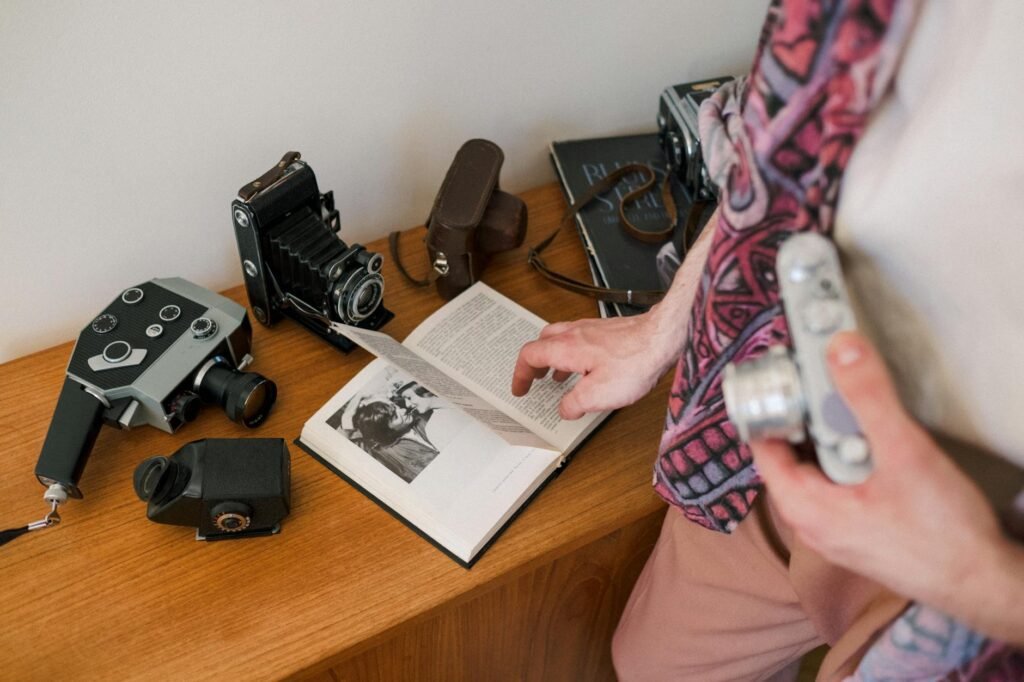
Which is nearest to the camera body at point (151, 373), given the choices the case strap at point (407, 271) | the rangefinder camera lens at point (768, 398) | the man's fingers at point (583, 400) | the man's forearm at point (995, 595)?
the case strap at point (407, 271)

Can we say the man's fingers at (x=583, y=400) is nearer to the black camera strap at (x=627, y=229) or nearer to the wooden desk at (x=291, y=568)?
the wooden desk at (x=291, y=568)

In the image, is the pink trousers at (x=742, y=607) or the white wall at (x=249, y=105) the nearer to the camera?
the pink trousers at (x=742, y=607)

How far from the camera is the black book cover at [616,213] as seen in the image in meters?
1.01

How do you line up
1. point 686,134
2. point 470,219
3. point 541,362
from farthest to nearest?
point 686,134
point 470,219
point 541,362

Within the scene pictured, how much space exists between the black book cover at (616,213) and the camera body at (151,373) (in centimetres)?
43

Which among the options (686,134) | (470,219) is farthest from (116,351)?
(686,134)

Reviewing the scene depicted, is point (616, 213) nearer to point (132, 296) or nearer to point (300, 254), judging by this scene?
point (300, 254)

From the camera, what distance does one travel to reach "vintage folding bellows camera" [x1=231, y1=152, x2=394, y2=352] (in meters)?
0.85

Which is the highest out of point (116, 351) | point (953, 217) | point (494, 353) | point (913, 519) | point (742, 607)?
point (953, 217)

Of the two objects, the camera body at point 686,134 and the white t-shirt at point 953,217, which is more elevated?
the white t-shirt at point 953,217

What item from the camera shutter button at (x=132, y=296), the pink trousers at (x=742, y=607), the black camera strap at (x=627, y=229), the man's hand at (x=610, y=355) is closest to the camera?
the pink trousers at (x=742, y=607)

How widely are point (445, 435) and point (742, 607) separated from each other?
343mm

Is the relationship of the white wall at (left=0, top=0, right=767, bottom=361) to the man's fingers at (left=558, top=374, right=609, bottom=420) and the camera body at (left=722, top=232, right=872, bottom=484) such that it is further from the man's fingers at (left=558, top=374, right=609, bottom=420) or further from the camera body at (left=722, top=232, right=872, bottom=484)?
the camera body at (left=722, top=232, right=872, bottom=484)

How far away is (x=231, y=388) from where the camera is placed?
0.85m
